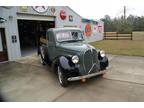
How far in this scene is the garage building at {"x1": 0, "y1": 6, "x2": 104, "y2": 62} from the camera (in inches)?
354

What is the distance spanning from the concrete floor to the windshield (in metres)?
1.58

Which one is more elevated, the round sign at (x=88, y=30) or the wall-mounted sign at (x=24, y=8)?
the wall-mounted sign at (x=24, y=8)

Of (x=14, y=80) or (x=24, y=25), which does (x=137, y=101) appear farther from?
(x=24, y=25)

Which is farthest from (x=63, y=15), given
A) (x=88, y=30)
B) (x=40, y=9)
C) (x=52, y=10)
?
(x=88, y=30)

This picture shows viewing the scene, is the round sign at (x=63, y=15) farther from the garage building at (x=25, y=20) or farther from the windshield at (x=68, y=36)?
the windshield at (x=68, y=36)

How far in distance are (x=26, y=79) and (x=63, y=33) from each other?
2380 millimetres

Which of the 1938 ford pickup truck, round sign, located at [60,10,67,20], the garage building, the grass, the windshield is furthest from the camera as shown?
round sign, located at [60,10,67,20]

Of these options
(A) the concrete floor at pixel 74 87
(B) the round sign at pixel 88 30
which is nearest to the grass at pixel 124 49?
(B) the round sign at pixel 88 30

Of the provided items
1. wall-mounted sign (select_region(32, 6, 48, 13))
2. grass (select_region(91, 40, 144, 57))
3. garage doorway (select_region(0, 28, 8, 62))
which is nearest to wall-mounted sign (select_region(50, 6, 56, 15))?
wall-mounted sign (select_region(32, 6, 48, 13))

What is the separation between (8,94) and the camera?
4.78 m

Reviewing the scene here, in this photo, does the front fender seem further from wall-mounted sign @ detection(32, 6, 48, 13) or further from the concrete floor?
wall-mounted sign @ detection(32, 6, 48, 13)

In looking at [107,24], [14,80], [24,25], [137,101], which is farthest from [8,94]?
[107,24]

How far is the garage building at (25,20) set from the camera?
8984 mm

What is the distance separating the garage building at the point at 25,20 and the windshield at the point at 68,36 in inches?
163
